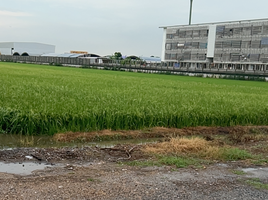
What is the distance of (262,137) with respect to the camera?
948cm

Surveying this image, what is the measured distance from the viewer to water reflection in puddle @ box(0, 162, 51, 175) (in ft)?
16.9

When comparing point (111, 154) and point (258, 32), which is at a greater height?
point (258, 32)

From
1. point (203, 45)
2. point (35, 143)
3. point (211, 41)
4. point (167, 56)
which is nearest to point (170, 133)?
point (35, 143)

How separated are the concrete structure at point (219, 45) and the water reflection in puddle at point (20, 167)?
197 feet

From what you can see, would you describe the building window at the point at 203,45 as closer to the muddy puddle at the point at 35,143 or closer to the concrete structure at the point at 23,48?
the muddy puddle at the point at 35,143

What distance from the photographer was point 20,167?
5.42 metres

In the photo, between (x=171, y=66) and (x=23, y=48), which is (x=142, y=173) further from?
(x=23, y=48)

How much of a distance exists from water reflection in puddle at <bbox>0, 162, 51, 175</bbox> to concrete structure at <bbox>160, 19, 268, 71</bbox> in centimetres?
5998

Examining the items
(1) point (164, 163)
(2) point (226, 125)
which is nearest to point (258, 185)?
(1) point (164, 163)

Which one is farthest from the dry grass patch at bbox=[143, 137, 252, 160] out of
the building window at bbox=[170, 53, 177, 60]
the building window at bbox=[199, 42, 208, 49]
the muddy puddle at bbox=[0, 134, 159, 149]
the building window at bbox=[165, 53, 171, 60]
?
the building window at bbox=[165, 53, 171, 60]

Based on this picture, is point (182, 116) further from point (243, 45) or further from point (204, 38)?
point (204, 38)

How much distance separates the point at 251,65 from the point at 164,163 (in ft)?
201

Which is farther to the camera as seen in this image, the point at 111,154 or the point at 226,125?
the point at 226,125

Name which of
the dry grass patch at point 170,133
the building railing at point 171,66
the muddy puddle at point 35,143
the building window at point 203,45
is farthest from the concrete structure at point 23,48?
the muddy puddle at point 35,143
